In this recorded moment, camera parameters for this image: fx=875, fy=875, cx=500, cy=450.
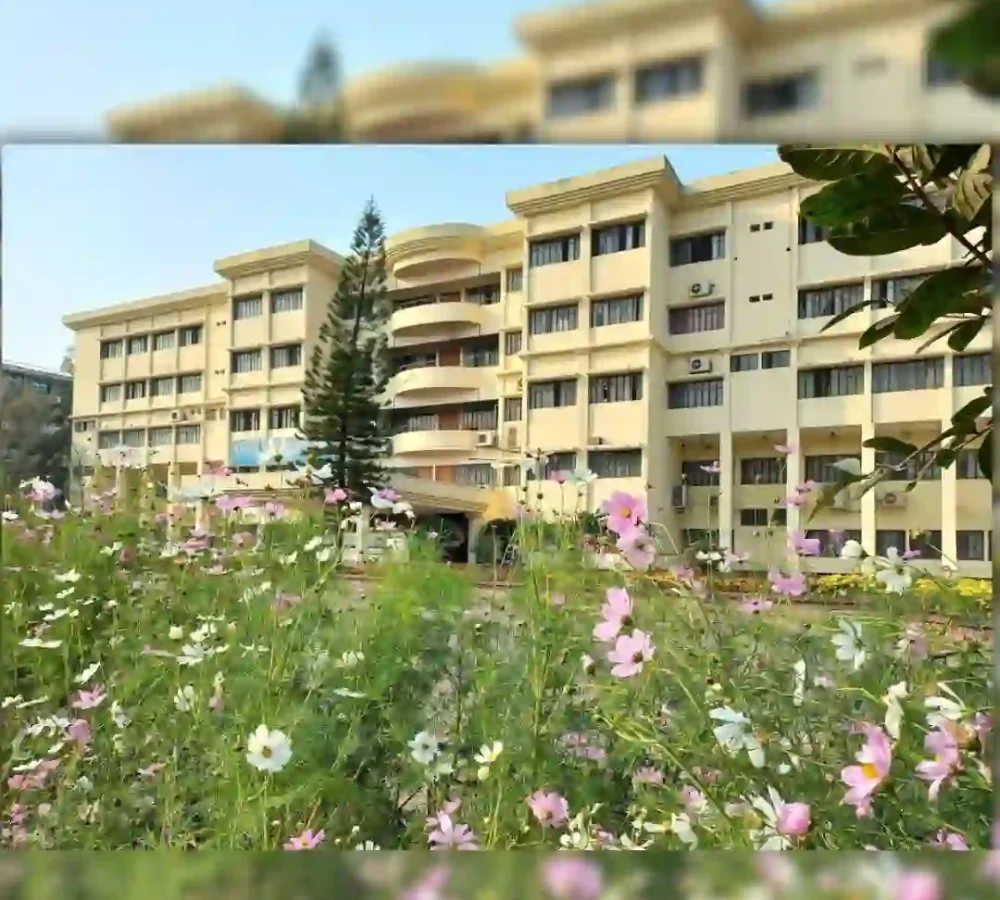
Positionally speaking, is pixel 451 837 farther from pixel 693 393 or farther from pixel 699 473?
pixel 693 393

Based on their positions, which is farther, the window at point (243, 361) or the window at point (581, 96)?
the window at point (243, 361)

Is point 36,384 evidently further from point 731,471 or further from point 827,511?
point 827,511

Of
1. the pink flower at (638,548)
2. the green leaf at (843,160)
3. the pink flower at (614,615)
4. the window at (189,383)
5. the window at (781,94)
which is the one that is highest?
the window at (781,94)

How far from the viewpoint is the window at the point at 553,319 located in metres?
1.39

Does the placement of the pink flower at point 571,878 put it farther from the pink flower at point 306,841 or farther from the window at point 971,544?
the window at point 971,544

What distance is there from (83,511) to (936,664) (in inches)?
54.4

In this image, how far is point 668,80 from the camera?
4.18 ft

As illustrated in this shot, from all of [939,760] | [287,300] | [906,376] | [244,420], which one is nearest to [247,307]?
[287,300]

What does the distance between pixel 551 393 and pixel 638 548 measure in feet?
0.91

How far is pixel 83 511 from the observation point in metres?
1.51

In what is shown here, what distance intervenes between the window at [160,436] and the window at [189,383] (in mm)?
77

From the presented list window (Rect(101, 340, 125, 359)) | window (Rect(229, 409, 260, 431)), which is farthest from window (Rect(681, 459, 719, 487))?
window (Rect(101, 340, 125, 359))

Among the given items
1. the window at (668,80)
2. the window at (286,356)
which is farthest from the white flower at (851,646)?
the window at (286,356)

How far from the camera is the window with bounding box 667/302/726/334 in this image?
137 cm
